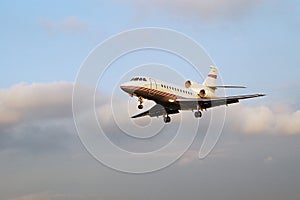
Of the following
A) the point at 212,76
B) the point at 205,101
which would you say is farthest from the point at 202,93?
the point at 212,76

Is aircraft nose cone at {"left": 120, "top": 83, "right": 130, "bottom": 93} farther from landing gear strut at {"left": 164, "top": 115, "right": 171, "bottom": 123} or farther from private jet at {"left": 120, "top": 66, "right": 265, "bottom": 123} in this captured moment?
landing gear strut at {"left": 164, "top": 115, "right": 171, "bottom": 123}

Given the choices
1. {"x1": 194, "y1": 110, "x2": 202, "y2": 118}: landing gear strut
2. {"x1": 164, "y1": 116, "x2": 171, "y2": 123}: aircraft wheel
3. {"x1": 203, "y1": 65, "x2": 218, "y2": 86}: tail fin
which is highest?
{"x1": 203, "y1": 65, "x2": 218, "y2": 86}: tail fin

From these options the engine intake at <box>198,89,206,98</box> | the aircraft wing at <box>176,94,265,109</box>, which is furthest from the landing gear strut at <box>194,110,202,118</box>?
the engine intake at <box>198,89,206,98</box>

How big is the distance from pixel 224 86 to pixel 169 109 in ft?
50.4

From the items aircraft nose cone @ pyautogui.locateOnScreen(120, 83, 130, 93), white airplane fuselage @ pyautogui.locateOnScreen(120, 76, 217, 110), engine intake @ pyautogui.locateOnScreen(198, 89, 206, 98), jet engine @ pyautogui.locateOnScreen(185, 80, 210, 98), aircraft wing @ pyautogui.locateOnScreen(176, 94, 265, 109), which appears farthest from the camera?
jet engine @ pyautogui.locateOnScreen(185, 80, 210, 98)

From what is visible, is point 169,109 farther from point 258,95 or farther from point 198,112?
point 258,95

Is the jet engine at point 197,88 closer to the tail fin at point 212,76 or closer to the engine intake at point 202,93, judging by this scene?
the engine intake at point 202,93

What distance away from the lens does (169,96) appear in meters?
83.7

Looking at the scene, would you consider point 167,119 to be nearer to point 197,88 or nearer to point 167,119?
point 167,119

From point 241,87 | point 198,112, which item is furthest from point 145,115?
point 241,87

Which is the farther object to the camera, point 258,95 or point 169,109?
point 169,109

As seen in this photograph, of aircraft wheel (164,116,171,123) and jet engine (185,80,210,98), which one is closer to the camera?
aircraft wheel (164,116,171,123)

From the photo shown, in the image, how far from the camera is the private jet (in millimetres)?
79500

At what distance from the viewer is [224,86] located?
317 feet
